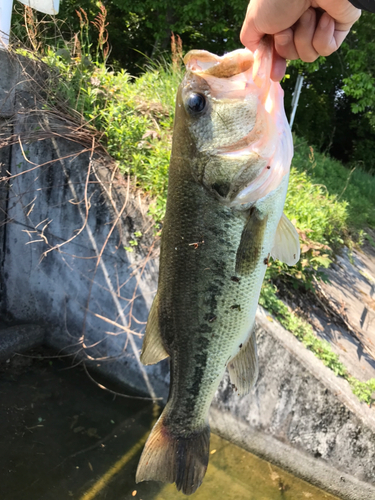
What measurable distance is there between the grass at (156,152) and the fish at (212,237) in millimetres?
1894

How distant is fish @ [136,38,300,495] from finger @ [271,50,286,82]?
3 centimetres

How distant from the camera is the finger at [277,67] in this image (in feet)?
5.26

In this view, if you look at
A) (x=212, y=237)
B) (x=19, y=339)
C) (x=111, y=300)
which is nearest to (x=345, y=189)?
(x=111, y=300)

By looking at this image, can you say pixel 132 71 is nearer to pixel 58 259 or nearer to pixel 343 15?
pixel 58 259

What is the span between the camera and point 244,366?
6.25ft

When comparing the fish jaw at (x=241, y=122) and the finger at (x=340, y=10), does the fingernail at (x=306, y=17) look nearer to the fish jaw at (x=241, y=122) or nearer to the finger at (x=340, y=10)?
the finger at (x=340, y=10)

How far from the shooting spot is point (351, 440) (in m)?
3.23

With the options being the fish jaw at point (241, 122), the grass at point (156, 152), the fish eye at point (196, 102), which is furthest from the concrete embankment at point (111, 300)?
the fish eye at point (196, 102)

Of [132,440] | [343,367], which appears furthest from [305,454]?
[132,440]

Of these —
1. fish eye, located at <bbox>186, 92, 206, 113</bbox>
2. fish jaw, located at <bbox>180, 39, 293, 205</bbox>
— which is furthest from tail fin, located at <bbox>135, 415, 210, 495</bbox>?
fish eye, located at <bbox>186, 92, 206, 113</bbox>

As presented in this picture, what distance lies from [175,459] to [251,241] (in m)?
1.16

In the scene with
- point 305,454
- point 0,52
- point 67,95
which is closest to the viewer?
point 305,454

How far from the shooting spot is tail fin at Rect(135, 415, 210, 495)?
1.85 m

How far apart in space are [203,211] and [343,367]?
256 cm
